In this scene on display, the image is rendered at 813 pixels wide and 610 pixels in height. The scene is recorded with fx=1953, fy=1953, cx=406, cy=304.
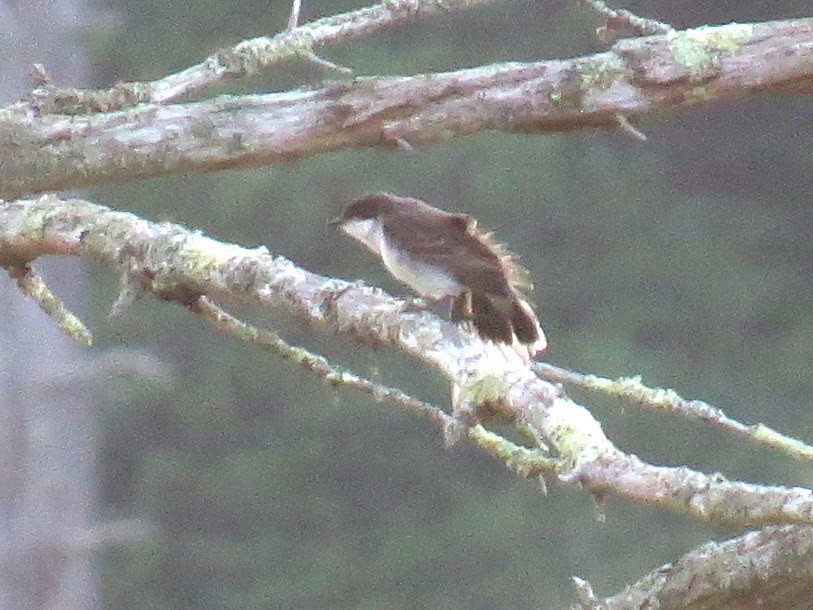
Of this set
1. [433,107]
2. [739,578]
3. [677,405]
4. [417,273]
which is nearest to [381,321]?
[433,107]

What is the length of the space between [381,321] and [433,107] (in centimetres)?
30

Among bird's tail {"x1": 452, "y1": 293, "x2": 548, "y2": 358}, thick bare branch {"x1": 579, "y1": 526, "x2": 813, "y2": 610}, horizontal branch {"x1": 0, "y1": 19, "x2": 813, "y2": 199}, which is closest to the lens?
thick bare branch {"x1": 579, "y1": 526, "x2": 813, "y2": 610}

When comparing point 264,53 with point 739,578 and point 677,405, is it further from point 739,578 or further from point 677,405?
point 739,578

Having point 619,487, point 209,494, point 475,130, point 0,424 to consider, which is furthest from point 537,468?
point 209,494

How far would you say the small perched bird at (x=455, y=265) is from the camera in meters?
3.09

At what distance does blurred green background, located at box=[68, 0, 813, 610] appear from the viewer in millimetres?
10453

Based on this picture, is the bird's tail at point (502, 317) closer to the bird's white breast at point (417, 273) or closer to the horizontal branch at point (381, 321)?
the bird's white breast at point (417, 273)

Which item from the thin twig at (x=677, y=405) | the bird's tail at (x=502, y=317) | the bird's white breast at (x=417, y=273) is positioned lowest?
the bird's white breast at (x=417, y=273)

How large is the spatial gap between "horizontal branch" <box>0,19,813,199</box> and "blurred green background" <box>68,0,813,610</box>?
7436 mm

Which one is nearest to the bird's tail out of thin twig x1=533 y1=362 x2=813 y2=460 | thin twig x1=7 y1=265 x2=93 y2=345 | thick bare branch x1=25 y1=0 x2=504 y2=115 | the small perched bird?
the small perched bird

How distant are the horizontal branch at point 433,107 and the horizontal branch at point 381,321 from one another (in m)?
0.21

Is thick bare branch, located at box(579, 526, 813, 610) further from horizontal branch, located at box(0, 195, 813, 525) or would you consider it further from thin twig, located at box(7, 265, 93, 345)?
thin twig, located at box(7, 265, 93, 345)

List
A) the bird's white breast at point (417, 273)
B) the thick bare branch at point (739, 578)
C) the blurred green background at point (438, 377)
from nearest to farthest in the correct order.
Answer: the thick bare branch at point (739, 578) → the bird's white breast at point (417, 273) → the blurred green background at point (438, 377)

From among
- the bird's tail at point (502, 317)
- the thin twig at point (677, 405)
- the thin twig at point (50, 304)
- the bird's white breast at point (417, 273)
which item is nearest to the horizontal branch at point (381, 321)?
the thin twig at point (50, 304)
